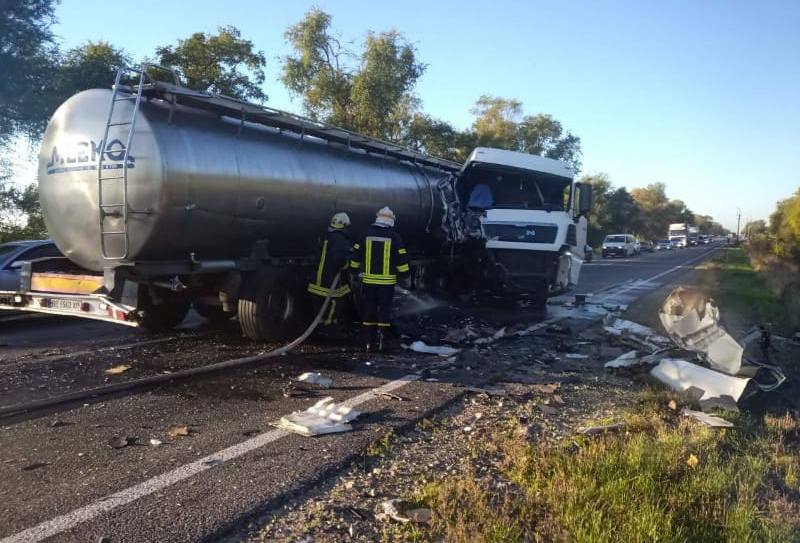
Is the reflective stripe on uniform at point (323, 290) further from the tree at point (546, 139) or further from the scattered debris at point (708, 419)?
the tree at point (546, 139)

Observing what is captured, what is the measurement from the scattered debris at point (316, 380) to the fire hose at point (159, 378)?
0.90 metres

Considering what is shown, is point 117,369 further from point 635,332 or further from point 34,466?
point 635,332

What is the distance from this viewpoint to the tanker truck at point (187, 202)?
6.33 m

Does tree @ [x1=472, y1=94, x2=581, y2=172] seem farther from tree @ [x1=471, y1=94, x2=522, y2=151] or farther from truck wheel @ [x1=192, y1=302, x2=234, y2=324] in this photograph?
truck wheel @ [x1=192, y1=302, x2=234, y2=324]

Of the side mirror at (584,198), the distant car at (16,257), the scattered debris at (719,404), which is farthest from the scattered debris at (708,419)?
the distant car at (16,257)

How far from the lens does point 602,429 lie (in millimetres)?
4680

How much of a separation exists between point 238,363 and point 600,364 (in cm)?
405

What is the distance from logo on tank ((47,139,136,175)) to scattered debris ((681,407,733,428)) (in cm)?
551

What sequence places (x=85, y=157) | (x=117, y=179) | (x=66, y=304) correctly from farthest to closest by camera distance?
(x=66, y=304) < (x=85, y=157) < (x=117, y=179)

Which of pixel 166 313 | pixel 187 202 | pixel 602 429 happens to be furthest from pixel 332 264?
pixel 602 429

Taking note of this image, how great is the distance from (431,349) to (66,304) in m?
4.06

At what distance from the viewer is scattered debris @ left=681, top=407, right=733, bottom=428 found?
4945 millimetres

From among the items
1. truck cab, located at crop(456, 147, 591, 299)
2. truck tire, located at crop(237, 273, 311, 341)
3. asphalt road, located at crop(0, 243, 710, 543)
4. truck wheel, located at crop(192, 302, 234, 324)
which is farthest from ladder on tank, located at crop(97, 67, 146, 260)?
truck cab, located at crop(456, 147, 591, 299)

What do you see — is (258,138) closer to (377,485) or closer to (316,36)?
(377,485)
